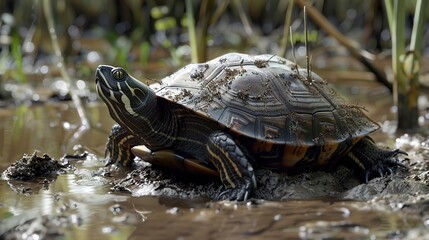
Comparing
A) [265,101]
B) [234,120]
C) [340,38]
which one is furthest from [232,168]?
[340,38]

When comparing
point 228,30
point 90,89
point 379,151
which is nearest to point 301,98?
point 379,151

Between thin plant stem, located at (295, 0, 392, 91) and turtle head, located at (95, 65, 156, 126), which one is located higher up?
thin plant stem, located at (295, 0, 392, 91)

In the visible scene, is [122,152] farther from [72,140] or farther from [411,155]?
[411,155]

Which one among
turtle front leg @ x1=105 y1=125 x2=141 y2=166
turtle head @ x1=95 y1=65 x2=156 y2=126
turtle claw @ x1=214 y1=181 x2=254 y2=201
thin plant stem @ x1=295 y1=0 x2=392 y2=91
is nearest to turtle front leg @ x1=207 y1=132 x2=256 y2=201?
turtle claw @ x1=214 y1=181 x2=254 y2=201

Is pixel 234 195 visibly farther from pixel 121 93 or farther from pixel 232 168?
pixel 121 93

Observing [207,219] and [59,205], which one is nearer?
[207,219]

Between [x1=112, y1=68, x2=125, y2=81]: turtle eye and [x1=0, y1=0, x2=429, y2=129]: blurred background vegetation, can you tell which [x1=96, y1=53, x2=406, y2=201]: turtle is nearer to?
[x1=112, y1=68, x2=125, y2=81]: turtle eye
